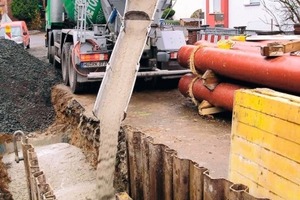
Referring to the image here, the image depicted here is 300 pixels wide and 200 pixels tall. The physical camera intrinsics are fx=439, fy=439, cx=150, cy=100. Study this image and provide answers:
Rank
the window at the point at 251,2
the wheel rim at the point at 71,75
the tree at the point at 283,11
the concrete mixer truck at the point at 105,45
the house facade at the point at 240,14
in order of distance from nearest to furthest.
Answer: the concrete mixer truck at the point at 105,45, the wheel rim at the point at 71,75, the tree at the point at 283,11, the house facade at the point at 240,14, the window at the point at 251,2

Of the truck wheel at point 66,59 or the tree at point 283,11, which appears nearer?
the truck wheel at point 66,59

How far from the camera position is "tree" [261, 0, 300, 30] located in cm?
1195

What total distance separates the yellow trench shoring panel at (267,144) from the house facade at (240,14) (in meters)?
10.9

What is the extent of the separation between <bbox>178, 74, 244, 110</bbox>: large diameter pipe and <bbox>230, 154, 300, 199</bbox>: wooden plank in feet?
8.75

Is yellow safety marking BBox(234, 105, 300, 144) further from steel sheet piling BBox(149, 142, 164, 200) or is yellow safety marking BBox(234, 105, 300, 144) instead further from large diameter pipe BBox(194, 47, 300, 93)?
large diameter pipe BBox(194, 47, 300, 93)

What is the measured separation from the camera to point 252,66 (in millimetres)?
5883

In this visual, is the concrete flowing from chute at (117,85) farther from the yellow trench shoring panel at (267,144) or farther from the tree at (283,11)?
the tree at (283,11)

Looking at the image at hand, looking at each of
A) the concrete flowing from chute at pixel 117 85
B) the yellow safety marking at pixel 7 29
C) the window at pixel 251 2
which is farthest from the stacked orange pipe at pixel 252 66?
the yellow safety marking at pixel 7 29

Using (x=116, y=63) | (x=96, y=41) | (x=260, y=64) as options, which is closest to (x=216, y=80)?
(x=260, y=64)

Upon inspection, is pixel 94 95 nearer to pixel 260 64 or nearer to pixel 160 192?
pixel 260 64

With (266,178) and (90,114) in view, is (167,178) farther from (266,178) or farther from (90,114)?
(90,114)

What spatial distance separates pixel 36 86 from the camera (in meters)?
11.2

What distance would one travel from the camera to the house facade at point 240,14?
1499cm

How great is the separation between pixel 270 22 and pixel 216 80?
8657mm
